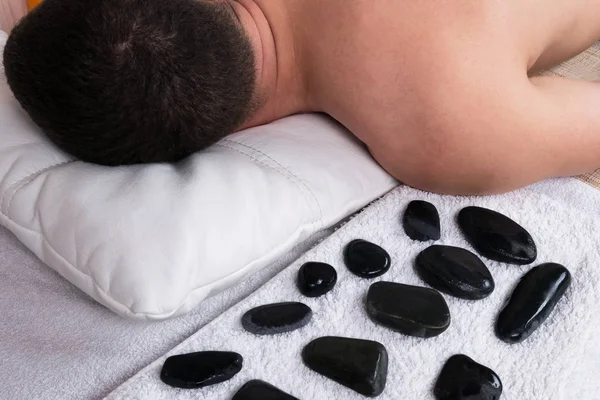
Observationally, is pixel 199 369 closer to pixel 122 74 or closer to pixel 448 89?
pixel 122 74

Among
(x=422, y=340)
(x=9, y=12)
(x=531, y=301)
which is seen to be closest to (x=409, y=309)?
(x=422, y=340)

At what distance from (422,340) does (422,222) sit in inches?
6.7

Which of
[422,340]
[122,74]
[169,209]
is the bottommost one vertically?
[422,340]

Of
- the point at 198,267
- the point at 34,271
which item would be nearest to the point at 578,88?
the point at 198,267

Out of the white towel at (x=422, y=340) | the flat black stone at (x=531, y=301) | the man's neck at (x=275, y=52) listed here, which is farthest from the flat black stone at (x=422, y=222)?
the man's neck at (x=275, y=52)

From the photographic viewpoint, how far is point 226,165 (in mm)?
806

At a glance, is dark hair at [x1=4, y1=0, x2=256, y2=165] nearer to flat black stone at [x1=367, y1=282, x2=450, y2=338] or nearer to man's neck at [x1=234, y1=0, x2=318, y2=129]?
man's neck at [x1=234, y1=0, x2=318, y2=129]

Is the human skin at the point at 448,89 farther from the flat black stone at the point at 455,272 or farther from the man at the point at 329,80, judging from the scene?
the flat black stone at the point at 455,272

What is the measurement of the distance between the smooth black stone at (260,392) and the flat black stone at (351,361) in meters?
0.05

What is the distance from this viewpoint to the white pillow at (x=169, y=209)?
0.69 metres

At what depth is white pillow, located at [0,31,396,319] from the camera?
690mm

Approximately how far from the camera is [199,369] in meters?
0.64

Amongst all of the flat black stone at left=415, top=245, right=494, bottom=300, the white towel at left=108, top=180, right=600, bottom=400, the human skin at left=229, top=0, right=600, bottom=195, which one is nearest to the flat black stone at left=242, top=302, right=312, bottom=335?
the white towel at left=108, top=180, right=600, bottom=400

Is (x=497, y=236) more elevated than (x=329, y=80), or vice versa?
(x=329, y=80)
